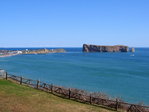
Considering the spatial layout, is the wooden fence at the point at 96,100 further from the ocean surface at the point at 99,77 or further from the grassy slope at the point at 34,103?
the ocean surface at the point at 99,77

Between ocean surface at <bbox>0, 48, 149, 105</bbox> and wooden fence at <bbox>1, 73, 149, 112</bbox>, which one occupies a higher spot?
wooden fence at <bbox>1, 73, 149, 112</bbox>

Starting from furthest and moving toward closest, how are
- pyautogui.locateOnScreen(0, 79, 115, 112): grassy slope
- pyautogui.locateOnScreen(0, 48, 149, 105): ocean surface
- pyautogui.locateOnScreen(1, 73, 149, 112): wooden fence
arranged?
pyautogui.locateOnScreen(0, 48, 149, 105): ocean surface, pyautogui.locateOnScreen(1, 73, 149, 112): wooden fence, pyautogui.locateOnScreen(0, 79, 115, 112): grassy slope

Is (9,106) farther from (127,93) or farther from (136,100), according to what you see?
(127,93)

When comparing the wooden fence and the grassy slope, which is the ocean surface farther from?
the grassy slope

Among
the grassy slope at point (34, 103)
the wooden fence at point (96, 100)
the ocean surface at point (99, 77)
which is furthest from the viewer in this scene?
the ocean surface at point (99, 77)

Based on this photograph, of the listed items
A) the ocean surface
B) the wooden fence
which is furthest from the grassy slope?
the ocean surface

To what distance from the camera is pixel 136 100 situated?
33812 mm

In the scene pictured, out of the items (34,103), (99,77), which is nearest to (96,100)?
(34,103)

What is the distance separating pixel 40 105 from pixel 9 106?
2.82m

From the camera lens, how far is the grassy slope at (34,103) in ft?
66.7

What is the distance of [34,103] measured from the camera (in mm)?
22094

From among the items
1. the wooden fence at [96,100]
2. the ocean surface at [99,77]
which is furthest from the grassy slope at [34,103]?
the ocean surface at [99,77]

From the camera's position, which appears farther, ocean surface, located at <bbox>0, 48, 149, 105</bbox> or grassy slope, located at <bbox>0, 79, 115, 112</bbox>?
ocean surface, located at <bbox>0, 48, 149, 105</bbox>

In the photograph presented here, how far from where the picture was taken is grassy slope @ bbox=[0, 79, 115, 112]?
20341 millimetres
